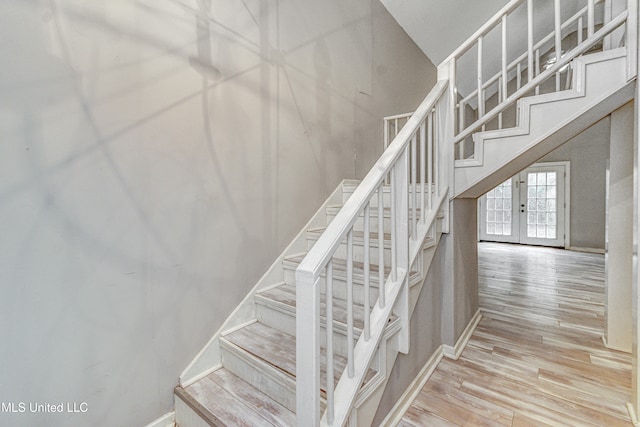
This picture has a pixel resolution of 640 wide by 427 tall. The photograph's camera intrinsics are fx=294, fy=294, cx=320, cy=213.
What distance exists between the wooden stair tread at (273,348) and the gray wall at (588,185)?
698cm

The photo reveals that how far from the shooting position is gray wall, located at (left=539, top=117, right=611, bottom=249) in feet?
20.0

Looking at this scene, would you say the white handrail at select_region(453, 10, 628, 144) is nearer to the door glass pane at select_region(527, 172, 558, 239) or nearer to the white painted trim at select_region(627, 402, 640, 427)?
the white painted trim at select_region(627, 402, 640, 427)

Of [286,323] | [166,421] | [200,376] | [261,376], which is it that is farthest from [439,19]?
[166,421]

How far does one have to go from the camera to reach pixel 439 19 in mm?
3900

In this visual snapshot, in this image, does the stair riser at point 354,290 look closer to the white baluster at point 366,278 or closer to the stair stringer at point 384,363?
the stair stringer at point 384,363

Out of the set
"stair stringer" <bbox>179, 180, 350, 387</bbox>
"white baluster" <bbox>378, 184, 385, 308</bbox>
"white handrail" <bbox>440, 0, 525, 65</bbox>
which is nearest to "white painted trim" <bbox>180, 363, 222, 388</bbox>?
"stair stringer" <bbox>179, 180, 350, 387</bbox>

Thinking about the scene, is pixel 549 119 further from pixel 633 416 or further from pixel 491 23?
pixel 633 416

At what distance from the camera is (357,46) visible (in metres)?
2.91

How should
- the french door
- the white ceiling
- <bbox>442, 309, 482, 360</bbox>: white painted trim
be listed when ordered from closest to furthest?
<bbox>442, 309, 482, 360</bbox>: white painted trim, the white ceiling, the french door

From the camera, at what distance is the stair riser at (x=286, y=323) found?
1490 millimetres

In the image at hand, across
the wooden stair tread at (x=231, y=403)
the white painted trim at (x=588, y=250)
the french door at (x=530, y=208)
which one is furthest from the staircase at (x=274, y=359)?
the french door at (x=530, y=208)

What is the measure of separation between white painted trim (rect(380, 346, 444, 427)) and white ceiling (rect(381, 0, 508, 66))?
11.8 ft

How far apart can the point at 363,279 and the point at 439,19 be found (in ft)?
13.2

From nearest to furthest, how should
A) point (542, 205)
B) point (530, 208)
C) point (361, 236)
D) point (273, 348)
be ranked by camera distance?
1. point (273, 348)
2. point (361, 236)
3. point (542, 205)
4. point (530, 208)
